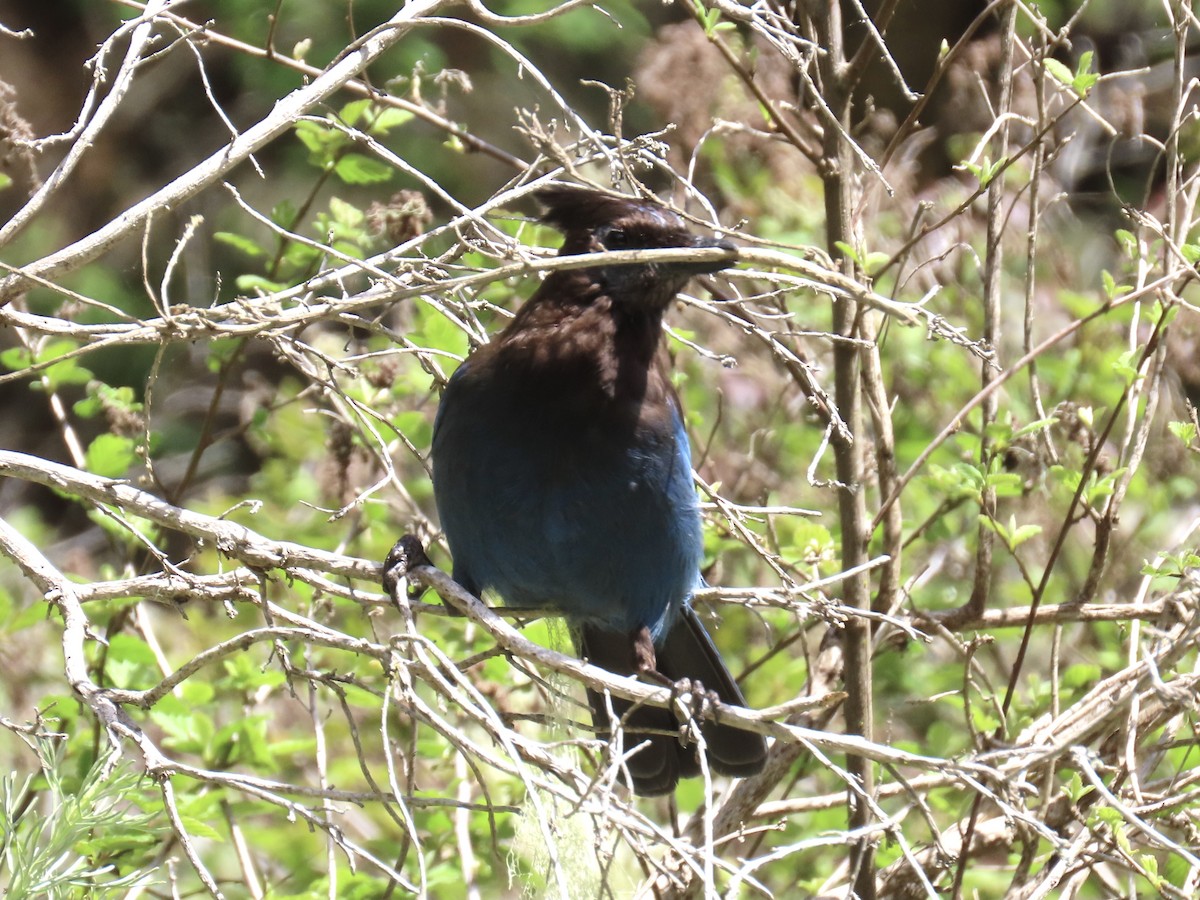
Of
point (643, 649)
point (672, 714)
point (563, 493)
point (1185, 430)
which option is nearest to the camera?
point (1185, 430)

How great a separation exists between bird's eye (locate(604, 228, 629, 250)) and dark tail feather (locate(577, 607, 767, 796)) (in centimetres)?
93

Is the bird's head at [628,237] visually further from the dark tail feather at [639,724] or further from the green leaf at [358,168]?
the dark tail feather at [639,724]

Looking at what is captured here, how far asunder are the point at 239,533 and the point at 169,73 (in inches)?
241

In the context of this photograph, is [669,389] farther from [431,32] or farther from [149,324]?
[431,32]

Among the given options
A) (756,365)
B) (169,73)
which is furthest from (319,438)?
(169,73)

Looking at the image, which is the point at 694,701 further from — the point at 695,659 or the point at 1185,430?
the point at 1185,430

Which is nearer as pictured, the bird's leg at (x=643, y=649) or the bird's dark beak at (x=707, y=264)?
the bird's dark beak at (x=707, y=264)

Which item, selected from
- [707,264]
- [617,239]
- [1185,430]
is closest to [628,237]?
[617,239]

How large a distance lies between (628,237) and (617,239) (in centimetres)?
3

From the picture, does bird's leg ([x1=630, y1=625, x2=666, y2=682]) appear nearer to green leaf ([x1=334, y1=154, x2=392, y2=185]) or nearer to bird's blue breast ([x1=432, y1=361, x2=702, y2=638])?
bird's blue breast ([x1=432, y1=361, x2=702, y2=638])

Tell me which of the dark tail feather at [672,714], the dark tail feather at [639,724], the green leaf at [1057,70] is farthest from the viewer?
the dark tail feather at [639,724]

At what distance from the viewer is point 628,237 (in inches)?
126

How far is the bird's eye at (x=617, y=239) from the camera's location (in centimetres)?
321

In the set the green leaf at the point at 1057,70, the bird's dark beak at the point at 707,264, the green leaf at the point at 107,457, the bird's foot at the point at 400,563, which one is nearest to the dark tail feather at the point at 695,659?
the bird's foot at the point at 400,563
